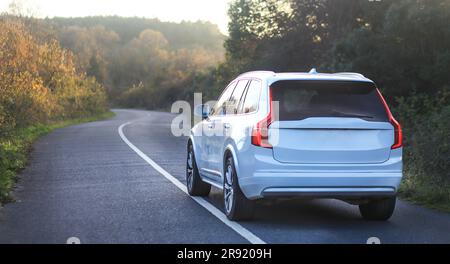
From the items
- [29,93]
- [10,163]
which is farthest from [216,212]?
[29,93]

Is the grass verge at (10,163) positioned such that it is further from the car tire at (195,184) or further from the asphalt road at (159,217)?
the car tire at (195,184)

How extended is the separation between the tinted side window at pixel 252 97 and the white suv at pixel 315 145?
0.07 ft

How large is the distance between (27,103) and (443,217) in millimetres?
19027

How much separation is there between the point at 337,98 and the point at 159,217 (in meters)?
2.45

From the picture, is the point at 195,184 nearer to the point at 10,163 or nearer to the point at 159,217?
the point at 159,217

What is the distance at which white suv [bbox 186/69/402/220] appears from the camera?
25.6 feet

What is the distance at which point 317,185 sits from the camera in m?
7.78

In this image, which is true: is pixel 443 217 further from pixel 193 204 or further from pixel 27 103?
pixel 27 103

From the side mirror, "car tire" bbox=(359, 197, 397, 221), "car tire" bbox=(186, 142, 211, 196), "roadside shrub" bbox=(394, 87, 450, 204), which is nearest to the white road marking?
"car tire" bbox=(186, 142, 211, 196)

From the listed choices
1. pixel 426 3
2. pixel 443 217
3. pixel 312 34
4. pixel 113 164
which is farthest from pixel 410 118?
pixel 312 34

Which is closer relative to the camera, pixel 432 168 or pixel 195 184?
pixel 195 184

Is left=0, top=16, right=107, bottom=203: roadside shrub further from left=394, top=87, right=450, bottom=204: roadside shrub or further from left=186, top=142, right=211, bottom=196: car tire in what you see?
left=394, top=87, right=450, bottom=204: roadside shrub

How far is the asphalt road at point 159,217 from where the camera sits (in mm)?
7430

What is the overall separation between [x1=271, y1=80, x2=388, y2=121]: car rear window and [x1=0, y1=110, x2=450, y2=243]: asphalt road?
1.25 metres
